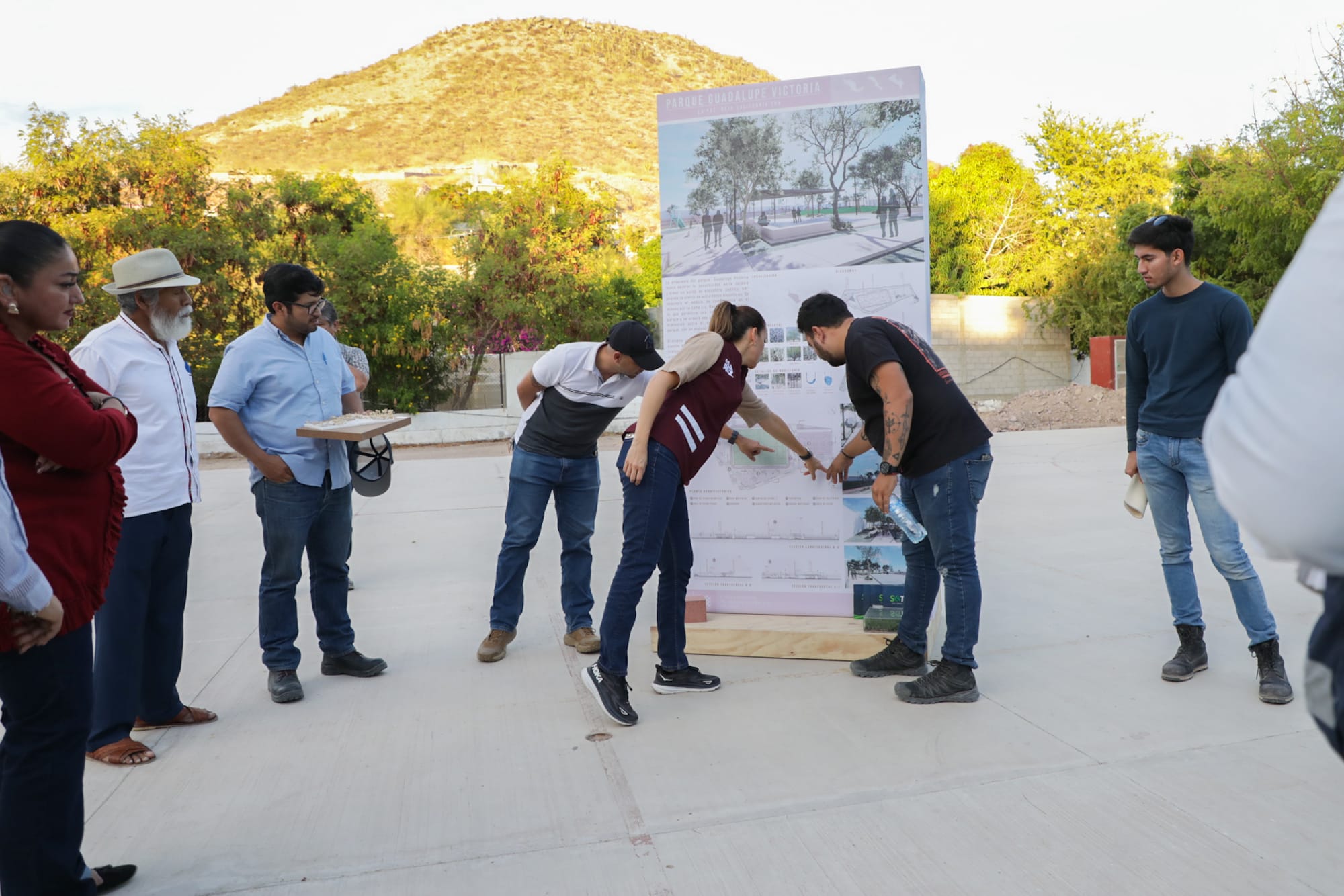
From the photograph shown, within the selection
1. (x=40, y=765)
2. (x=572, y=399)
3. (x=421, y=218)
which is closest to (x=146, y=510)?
(x=40, y=765)

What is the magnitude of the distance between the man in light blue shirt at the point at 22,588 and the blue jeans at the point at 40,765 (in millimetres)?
118

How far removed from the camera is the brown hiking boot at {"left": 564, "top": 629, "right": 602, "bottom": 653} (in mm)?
4754

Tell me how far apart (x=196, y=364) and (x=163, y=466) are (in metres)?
16.1

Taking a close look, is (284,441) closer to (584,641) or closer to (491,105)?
(584,641)

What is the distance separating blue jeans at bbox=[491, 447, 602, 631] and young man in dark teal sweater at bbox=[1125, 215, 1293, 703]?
250cm

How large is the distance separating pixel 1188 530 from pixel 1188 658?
521 mm

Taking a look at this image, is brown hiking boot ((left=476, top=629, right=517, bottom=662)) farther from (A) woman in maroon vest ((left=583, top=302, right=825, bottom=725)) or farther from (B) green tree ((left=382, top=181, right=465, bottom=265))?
(B) green tree ((left=382, top=181, right=465, bottom=265))

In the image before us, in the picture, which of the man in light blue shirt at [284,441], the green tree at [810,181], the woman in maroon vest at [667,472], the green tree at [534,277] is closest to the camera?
the woman in maroon vest at [667,472]

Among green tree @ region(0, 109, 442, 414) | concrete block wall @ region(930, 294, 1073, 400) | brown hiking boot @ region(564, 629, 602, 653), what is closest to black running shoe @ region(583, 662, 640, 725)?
brown hiking boot @ region(564, 629, 602, 653)

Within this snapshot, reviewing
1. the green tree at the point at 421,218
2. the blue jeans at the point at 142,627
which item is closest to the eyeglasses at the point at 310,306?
the blue jeans at the point at 142,627

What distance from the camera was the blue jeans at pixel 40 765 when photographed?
226cm

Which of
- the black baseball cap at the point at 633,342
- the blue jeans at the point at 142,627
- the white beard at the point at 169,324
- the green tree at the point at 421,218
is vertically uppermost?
the green tree at the point at 421,218

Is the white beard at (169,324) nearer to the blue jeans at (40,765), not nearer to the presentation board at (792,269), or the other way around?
the blue jeans at (40,765)

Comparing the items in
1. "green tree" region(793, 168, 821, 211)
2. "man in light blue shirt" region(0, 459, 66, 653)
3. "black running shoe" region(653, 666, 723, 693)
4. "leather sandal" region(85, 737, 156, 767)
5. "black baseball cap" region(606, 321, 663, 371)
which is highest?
"green tree" region(793, 168, 821, 211)
